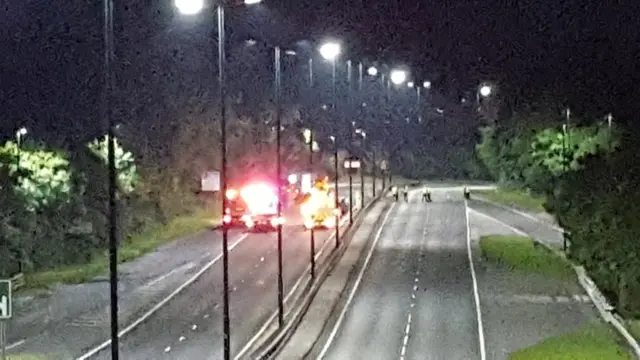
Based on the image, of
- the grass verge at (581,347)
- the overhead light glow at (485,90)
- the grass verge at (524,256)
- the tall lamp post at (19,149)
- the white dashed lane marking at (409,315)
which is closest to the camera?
the grass verge at (581,347)

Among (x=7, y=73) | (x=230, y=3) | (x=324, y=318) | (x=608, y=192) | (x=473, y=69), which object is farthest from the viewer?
(x=473, y=69)

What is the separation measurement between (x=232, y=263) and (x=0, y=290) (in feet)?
207

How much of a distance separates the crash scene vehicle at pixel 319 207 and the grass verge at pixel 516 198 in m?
37.5

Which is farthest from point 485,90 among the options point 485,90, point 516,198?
point 516,198

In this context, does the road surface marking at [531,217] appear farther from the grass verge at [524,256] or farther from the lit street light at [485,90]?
the lit street light at [485,90]

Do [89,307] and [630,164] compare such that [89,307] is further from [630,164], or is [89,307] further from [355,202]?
[355,202]

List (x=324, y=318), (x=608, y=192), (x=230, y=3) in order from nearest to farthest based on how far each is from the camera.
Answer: (x=230, y=3), (x=324, y=318), (x=608, y=192)

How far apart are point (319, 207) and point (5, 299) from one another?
6039cm

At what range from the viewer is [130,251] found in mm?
97125

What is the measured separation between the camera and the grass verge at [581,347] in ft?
181

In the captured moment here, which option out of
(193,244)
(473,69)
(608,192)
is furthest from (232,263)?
(473,69)

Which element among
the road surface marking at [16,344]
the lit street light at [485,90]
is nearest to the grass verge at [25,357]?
the road surface marking at [16,344]

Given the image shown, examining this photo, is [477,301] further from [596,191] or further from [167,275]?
[167,275]

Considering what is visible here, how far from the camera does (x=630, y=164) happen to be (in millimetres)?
83500
